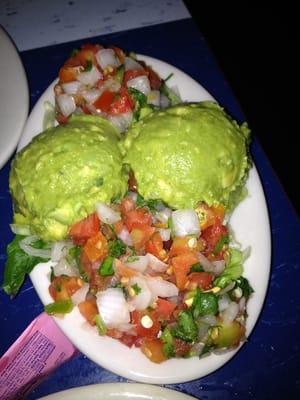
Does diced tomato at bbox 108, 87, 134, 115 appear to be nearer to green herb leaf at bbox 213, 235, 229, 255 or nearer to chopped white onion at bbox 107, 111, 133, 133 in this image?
chopped white onion at bbox 107, 111, 133, 133

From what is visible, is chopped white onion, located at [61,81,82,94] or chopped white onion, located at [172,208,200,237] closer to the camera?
chopped white onion, located at [172,208,200,237]

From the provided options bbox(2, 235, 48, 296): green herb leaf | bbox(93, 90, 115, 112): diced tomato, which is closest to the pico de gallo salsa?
bbox(2, 235, 48, 296): green herb leaf

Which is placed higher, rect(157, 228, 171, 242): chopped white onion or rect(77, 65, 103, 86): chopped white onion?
rect(77, 65, 103, 86): chopped white onion

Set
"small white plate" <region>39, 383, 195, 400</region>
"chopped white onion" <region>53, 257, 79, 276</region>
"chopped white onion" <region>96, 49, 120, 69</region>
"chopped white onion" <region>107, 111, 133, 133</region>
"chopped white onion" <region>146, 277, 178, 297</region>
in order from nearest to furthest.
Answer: "small white plate" <region>39, 383, 195, 400</region>, "chopped white onion" <region>146, 277, 178, 297</region>, "chopped white onion" <region>53, 257, 79, 276</region>, "chopped white onion" <region>107, 111, 133, 133</region>, "chopped white onion" <region>96, 49, 120, 69</region>

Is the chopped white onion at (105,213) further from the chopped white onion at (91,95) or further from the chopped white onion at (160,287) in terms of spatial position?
the chopped white onion at (91,95)

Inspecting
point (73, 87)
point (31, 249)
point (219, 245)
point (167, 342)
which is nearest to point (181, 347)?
point (167, 342)

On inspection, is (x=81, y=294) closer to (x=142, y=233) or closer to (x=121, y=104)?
(x=142, y=233)
